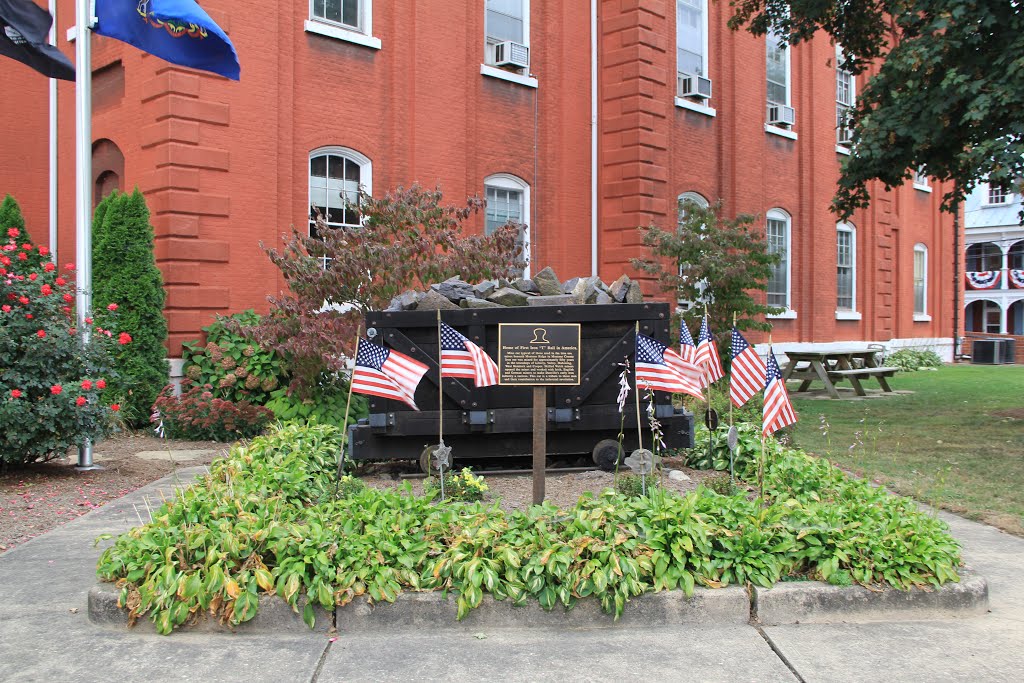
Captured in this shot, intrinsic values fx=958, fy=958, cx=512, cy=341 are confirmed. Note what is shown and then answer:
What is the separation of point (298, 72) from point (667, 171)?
803 cm

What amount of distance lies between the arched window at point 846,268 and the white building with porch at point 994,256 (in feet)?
80.5

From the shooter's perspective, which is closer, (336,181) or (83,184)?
(83,184)

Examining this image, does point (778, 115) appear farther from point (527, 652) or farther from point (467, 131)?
point (527, 652)

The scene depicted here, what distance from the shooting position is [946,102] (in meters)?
11.8

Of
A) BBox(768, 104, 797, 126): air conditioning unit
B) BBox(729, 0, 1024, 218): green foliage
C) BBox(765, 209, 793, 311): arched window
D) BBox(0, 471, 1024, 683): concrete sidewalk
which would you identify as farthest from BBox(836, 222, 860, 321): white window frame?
BBox(0, 471, 1024, 683): concrete sidewalk

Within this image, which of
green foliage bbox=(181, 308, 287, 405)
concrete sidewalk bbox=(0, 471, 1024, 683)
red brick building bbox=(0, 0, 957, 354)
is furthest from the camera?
red brick building bbox=(0, 0, 957, 354)

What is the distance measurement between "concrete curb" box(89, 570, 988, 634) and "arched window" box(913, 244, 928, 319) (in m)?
27.9

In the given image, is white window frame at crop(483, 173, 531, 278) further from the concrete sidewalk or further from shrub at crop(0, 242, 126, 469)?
the concrete sidewalk

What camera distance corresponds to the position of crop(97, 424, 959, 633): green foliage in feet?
15.6

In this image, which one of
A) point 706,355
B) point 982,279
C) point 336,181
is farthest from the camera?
point 982,279

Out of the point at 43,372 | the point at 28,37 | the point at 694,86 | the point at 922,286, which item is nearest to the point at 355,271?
the point at 43,372

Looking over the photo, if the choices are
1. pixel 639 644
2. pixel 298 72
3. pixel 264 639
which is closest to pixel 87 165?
pixel 298 72

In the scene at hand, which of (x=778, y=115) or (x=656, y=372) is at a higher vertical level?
(x=778, y=115)

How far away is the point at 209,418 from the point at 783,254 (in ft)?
52.3
